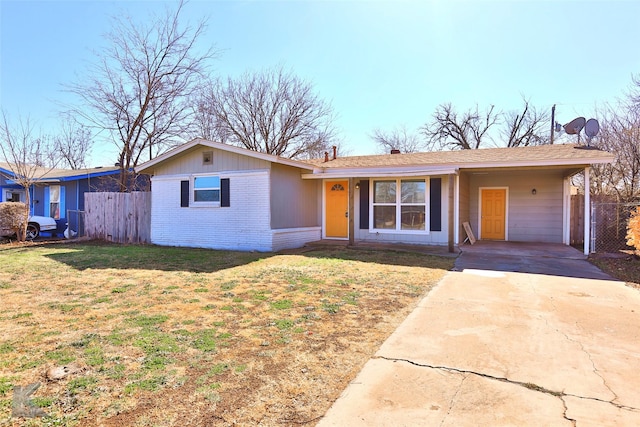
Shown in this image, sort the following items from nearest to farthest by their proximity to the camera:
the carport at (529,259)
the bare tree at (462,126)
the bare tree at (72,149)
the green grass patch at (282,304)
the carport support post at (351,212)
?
the green grass patch at (282,304)
the carport at (529,259)
the carport support post at (351,212)
the bare tree at (72,149)
the bare tree at (462,126)

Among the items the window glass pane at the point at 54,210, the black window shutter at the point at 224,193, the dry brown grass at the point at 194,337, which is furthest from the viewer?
the window glass pane at the point at 54,210

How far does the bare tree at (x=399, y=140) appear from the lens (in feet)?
103

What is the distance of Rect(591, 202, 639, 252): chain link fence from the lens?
10705mm

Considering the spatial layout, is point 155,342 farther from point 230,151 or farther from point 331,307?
point 230,151

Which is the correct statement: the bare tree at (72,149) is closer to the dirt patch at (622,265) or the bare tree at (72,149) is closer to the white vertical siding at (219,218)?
the white vertical siding at (219,218)

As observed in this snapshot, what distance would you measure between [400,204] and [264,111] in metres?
15.3

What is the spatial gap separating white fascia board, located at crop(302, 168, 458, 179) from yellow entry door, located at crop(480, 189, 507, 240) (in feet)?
12.8

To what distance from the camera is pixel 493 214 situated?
13.1 metres

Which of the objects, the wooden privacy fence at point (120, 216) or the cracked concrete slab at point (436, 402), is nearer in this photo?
the cracked concrete slab at point (436, 402)

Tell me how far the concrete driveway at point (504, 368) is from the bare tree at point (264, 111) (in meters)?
20.5

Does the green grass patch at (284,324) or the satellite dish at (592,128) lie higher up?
the satellite dish at (592,128)

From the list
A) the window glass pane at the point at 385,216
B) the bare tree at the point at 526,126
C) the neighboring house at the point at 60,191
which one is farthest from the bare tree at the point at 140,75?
the bare tree at the point at 526,126

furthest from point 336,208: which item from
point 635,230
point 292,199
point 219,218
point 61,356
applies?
point 61,356

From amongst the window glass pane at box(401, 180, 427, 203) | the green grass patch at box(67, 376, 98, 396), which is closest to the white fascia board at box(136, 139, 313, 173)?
the window glass pane at box(401, 180, 427, 203)
